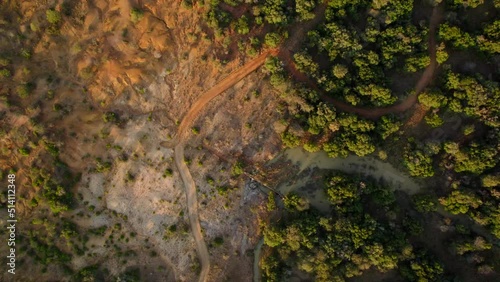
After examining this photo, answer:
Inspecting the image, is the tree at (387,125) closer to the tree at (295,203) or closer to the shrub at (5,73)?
the tree at (295,203)

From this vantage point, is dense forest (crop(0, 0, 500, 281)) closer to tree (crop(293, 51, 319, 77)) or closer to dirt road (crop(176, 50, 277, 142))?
tree (crop(293, 51, 319, 77))

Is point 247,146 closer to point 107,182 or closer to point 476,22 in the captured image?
point 107,182

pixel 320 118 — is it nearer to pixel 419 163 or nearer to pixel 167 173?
pixel 419 163

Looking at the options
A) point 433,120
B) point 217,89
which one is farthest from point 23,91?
point 433,120

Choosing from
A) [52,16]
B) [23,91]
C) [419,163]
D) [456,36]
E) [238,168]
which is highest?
[52,16]

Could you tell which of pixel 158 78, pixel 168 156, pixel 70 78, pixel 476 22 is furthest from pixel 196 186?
pixel 476 22

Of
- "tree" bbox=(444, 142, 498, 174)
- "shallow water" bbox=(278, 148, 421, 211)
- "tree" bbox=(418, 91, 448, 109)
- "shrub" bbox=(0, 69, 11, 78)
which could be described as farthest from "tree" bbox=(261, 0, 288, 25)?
"shrub" bbox=(0, 69, 11, 78)

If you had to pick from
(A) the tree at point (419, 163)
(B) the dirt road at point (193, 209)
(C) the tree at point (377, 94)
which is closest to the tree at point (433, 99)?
(C) the tree at point (377, 94)

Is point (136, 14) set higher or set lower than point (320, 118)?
higher
